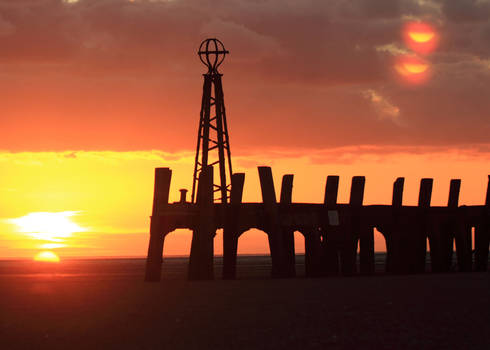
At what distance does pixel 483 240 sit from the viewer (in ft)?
77.7

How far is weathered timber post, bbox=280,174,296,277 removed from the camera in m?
20.5

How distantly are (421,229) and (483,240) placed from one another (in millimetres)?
2530

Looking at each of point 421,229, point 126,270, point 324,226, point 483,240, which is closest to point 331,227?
point 324,226

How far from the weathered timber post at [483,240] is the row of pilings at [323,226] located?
0.03 m

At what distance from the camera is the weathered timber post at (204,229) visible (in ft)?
64.0

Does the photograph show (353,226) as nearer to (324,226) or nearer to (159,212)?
(324,226)

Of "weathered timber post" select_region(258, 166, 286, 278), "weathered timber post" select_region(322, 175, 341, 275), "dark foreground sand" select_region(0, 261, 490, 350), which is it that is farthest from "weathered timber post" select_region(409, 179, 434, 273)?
"weathered timber post" select_region(258, 166, 286, 278)

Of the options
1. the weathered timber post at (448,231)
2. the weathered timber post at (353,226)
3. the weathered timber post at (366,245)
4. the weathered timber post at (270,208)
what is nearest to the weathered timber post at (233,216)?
the weathered timber post at (270,208)

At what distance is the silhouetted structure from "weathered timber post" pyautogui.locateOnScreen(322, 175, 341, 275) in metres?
0.02

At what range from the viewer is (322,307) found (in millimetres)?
14648

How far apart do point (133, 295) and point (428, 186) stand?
28.8 ft

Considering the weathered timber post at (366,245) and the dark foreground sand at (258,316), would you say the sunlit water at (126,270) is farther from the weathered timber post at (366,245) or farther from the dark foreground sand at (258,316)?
the dark foreground sand at (258,316)

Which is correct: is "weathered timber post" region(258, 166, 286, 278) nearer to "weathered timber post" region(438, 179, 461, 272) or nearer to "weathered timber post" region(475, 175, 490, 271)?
"weathered timber post" region(438, 179, 461, 272)

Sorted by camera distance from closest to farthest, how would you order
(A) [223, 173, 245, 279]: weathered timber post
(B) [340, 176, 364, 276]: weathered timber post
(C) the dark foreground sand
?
(C) the dark foreground sand < (A) [223, 173, 245, 279]: weathered timber post < (B) [340, 176, 364, 276]: weathered timber post
